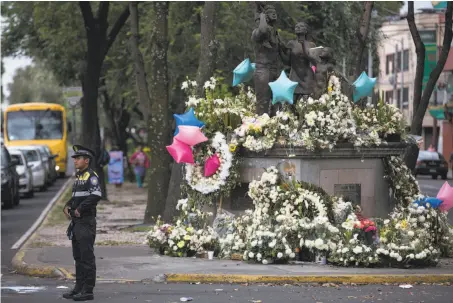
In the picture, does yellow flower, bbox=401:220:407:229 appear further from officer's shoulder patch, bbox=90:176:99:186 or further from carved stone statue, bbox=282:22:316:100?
officer's shoulder patch, bbox=90:176:99:186

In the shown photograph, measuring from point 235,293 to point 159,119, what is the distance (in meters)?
11.0

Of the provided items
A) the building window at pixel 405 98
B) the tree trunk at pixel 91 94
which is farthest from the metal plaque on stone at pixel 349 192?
the building window at pixel 405 98

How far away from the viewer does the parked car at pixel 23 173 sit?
117ft

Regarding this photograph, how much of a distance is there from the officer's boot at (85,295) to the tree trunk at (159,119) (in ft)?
36.0

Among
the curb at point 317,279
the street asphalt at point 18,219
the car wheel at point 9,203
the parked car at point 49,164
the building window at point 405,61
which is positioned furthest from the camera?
the building window at point 405,61

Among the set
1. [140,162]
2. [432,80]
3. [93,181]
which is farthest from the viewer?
[140,162]

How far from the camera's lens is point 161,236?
52.9ft

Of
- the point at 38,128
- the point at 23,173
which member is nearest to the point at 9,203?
the point at 23,173

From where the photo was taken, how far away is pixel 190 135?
1602cm

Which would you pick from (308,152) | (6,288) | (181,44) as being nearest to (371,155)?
(308,152)

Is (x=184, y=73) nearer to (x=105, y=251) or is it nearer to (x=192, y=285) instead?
(x=105, y=251)

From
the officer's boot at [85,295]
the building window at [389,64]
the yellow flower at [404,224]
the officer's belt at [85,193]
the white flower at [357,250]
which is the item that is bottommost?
the officer's boot at [85,295]

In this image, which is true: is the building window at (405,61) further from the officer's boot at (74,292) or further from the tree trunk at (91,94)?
the officer's boot at (74,292)

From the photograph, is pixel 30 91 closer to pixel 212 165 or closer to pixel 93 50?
pixel 93 50
